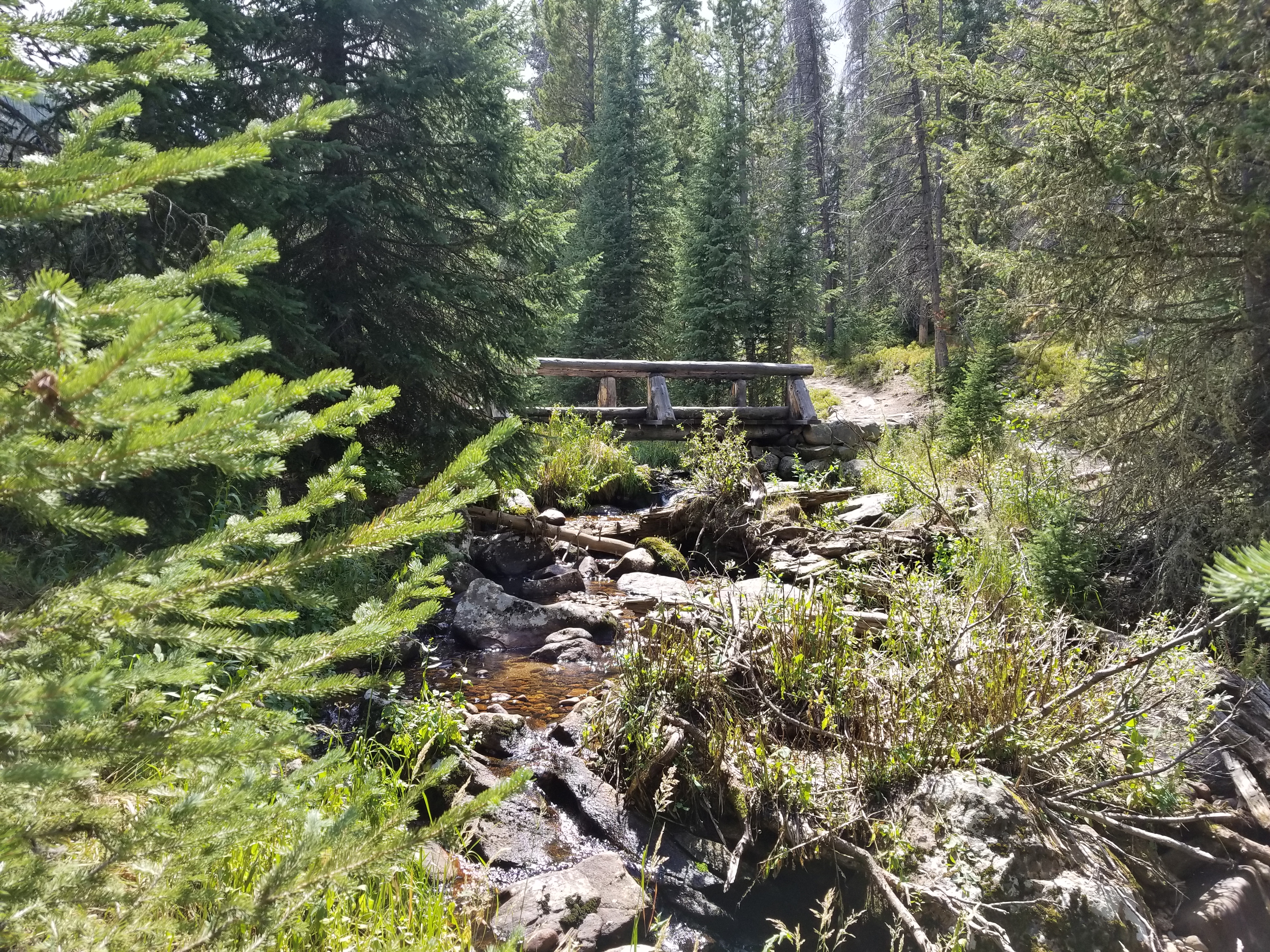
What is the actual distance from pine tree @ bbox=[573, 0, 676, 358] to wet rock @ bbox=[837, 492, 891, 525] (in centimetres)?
1192

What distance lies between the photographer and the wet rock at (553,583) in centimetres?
717

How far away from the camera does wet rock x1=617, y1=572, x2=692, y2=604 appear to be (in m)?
6.45

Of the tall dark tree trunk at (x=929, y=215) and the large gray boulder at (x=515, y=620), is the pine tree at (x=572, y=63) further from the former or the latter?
the large gray boulder at (x=515, y=620)

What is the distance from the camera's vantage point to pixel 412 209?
6.39 meters

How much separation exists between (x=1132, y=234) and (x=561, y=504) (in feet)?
21.2

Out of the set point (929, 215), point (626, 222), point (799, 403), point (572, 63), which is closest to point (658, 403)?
point (799, 403)

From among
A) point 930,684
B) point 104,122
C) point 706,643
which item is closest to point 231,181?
point 104,122

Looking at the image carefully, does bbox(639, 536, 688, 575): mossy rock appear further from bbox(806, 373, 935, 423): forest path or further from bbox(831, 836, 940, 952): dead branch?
bbox(806, 373, 935, 423): forest path

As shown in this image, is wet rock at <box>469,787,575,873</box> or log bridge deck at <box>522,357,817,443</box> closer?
wet rock at <box>469,787,575,873</box>

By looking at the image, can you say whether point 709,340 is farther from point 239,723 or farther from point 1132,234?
point 239,723

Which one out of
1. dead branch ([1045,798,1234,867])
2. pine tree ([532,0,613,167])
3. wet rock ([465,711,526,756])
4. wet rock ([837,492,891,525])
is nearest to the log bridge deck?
wet rock ([837,492,891,525])

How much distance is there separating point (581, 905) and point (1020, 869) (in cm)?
182

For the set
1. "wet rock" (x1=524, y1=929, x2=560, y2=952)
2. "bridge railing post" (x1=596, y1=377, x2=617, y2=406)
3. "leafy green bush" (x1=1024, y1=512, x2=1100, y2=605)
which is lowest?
"wet rock" (x1=524, y1=929, x2=560, y2=952)

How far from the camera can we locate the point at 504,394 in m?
7.14
